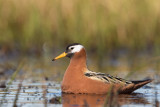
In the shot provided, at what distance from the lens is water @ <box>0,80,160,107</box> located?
23.6 ft

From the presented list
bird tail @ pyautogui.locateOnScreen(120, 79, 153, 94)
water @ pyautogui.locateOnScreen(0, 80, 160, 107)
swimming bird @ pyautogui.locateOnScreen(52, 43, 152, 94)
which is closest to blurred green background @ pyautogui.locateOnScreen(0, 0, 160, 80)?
water @ pyautogui.locateOnScreen(0, 80, 160, 107)

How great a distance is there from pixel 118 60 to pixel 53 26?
303 cm

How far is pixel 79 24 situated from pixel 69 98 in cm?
833

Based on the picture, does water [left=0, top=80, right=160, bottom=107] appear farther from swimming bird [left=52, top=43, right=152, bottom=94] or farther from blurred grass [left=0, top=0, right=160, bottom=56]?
blurred grass [left=0, top=0, right=160, bottom=56]

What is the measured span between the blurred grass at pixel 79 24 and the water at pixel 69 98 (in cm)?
643

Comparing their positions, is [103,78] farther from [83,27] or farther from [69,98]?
[83,27]

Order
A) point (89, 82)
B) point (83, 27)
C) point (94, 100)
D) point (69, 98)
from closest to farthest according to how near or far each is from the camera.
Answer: point (94, 100) → point (69, 98) → point (89, 82) → point (83, 27)

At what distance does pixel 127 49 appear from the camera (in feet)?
55.8

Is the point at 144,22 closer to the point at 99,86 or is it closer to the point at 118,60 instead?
the point at 118,60

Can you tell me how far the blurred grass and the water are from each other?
21.1ft

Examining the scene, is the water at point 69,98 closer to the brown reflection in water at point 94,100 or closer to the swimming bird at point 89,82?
the brown reflection in water at point 94,100

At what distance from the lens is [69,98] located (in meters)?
7.97

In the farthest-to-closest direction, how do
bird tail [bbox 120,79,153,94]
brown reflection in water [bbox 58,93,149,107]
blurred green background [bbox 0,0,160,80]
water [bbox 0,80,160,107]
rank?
blurred green background [bbox 0,0,160,80]
bird tail [bbox 120,79,153,94]
brown reflection in water [bbox 58,93,149,107]
water [bbox 0,80,160,107]

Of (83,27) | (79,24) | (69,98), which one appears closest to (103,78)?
(69,98)
